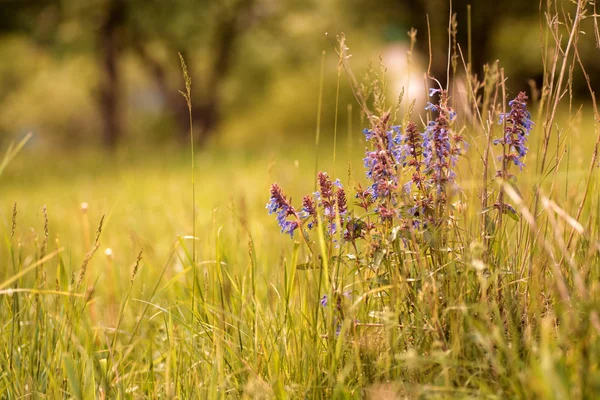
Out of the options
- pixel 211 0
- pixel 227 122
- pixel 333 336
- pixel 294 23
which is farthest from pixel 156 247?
pixel 227 122

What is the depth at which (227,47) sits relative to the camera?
1539cm

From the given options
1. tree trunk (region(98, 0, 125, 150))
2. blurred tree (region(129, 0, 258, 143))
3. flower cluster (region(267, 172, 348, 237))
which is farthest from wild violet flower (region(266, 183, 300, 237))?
tree trunk (region(98, 0, 125, 150))

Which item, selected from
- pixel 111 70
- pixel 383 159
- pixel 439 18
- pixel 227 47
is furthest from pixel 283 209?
pixel 227 47

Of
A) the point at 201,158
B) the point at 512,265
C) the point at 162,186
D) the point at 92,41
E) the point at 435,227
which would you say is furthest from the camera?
the point at 92,41

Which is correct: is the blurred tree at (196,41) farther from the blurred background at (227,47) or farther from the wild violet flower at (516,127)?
the wild violet flower at (516,127)

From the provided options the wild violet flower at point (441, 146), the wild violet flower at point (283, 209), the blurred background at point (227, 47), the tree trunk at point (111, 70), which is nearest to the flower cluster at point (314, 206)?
the wild violet flower at point (283, 209)

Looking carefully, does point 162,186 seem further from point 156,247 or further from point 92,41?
point 92,41

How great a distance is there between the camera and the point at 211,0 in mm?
13320

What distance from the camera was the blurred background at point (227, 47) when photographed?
12430 mm

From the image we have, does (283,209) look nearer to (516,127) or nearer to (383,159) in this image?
(383,159)

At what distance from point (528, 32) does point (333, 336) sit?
49.7 ft

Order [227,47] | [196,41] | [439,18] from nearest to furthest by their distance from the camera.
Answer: [439,18] → [196,41] → [227,47]

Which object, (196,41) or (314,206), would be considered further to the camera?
(196,41)

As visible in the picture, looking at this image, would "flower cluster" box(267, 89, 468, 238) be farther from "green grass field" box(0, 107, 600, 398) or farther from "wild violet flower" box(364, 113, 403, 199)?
"green grass field" box(0, 107, 600, 398)
